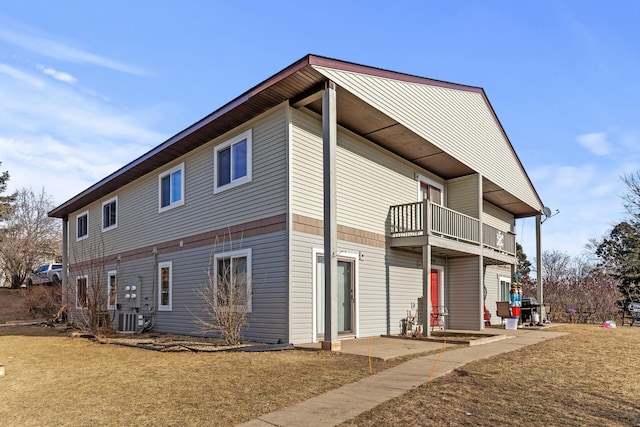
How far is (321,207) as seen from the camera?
11.3 m

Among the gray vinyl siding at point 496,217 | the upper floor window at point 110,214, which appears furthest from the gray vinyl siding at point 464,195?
the upper floor window at point 110,214

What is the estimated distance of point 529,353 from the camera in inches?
371

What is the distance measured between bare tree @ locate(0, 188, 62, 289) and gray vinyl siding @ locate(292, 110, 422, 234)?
96.8 feet

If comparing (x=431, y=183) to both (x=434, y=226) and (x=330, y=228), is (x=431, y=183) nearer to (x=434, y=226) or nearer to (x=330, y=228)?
(x=434, y=226)

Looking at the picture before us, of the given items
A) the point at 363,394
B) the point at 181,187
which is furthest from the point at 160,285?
the point at 363,394

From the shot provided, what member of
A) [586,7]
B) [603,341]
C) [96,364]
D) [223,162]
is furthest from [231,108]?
[603,341]

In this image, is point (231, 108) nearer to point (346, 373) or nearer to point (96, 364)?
point (96, 364)

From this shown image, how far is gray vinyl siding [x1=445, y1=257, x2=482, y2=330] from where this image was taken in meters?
15.4

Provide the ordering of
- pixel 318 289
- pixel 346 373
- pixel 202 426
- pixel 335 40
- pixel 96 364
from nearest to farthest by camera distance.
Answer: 1. pixel 202 426
2. pixel 346 373
3. pixel 96 364
4. pixel 318 289
5. pixel 335 40

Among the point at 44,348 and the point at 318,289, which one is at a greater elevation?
the point at 318,289

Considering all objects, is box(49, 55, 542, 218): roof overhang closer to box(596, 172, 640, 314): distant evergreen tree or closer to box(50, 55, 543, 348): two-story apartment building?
box(50, 55, 543, 348): two-story apartment building

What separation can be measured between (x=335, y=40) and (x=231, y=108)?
15.9 ft

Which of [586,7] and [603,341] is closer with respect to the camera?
[586,7]

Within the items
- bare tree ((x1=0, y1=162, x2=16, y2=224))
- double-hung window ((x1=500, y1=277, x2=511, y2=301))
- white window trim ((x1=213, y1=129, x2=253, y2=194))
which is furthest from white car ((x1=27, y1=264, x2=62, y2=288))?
double-hung window ((x1=500, y1=277, x2=511, y2=301))
